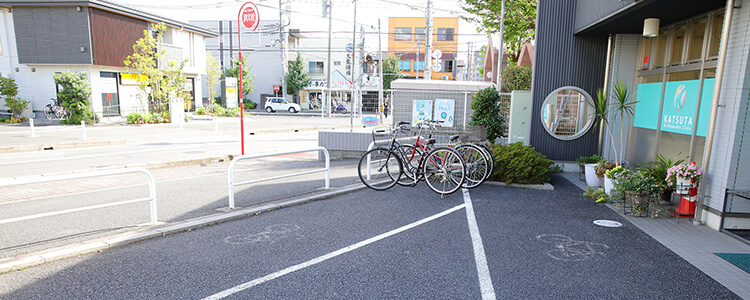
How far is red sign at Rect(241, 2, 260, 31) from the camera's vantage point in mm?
11625

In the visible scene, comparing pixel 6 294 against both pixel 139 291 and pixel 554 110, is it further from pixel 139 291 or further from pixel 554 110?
pixel 554 110

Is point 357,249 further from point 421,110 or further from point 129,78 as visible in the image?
point 129,78

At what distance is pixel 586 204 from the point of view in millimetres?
7176

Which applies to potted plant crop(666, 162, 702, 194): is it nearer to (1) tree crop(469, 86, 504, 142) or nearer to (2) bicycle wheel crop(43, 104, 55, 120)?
Answer: (1) tree crop(469, 86, 504, 142)

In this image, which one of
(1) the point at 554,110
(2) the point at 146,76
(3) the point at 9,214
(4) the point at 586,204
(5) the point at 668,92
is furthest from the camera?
(2) the point at 146,76

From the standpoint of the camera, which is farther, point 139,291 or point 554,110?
point 554,110

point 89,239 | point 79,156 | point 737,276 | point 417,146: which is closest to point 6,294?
point 89,239

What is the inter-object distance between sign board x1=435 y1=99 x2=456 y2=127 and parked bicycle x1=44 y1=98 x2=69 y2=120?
23.0 m

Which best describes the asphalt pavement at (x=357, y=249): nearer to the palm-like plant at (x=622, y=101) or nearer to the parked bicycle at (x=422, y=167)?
the parked bicycle at (x=422, y=167)

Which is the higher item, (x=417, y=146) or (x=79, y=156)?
(x=417, y=146)

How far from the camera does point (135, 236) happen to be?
509 cm

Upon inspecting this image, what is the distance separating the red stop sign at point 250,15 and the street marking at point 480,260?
8.29m

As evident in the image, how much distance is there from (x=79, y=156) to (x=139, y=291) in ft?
41.4

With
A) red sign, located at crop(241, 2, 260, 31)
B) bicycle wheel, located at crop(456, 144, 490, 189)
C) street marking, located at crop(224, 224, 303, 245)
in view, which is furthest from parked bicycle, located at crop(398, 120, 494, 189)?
red sign, located at crop(241, 2, 260, 31)
